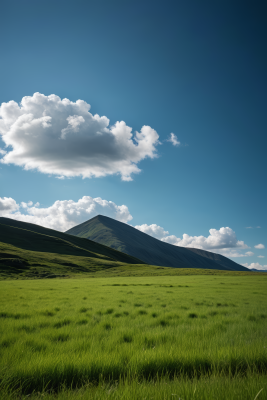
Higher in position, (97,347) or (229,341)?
(229,341)

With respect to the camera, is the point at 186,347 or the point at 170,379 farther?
the point at 186,347

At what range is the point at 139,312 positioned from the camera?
10.2 m

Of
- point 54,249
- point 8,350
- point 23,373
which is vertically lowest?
point 54,249

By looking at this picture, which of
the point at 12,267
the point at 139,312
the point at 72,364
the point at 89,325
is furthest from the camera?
the point at 12,267

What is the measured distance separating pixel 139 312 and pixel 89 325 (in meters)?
3.61

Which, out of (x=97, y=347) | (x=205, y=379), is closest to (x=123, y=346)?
(x=97, y=347)

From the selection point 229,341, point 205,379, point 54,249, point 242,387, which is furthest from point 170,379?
point 54,249

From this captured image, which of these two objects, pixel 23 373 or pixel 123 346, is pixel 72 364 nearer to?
pixel 23 373

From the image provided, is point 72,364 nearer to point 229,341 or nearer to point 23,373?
point 23,373

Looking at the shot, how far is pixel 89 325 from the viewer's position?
727 centimetres

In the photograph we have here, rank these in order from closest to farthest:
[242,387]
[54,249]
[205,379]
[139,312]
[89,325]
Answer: [242,387]
[205,379]
[89,325]
[139,312]
[54,249]

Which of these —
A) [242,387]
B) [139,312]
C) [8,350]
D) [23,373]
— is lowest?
[139,312]

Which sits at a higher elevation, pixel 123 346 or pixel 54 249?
pixel 123 346

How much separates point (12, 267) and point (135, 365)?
8879 centimetres
